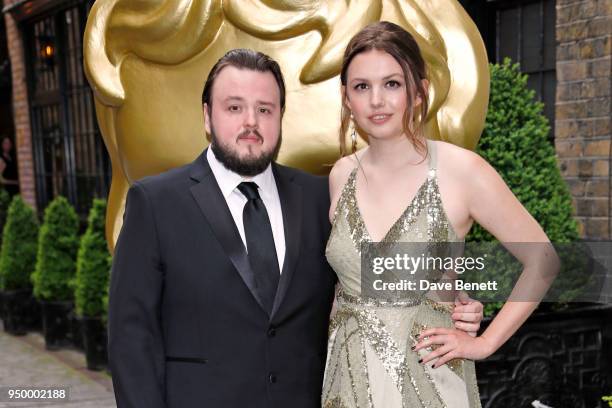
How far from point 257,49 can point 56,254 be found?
17.9 feet

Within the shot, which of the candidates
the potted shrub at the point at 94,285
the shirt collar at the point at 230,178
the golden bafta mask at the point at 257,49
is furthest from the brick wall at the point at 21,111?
the shirt collar at the point at 230,178

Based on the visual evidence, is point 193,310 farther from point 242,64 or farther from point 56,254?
point 56,254

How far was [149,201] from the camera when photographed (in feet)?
6.68

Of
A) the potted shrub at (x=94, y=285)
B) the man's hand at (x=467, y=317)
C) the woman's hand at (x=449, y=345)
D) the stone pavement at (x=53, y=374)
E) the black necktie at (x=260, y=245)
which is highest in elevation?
→ the black necktie at (x=260, y=245)

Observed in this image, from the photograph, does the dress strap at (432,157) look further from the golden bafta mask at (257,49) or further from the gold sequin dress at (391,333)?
the golden bafta mask at (257,49)

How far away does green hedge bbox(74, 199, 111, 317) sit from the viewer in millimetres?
6418

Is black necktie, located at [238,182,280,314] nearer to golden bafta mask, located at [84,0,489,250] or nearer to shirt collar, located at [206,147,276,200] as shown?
shirt collar, located at [206,147,276,200]

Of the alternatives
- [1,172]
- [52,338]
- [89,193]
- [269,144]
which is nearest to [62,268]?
[52,338]

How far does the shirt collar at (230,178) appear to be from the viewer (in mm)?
2078

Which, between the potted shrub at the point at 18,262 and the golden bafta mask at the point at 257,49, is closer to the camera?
the golden bafta mask at the point at 257,49

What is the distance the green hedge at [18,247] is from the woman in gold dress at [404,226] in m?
6.67

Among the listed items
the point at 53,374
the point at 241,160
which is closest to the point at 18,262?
the point at 53,374

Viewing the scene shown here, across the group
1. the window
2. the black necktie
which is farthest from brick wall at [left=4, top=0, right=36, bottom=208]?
the black necktie

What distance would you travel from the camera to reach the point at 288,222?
83.3 inches
